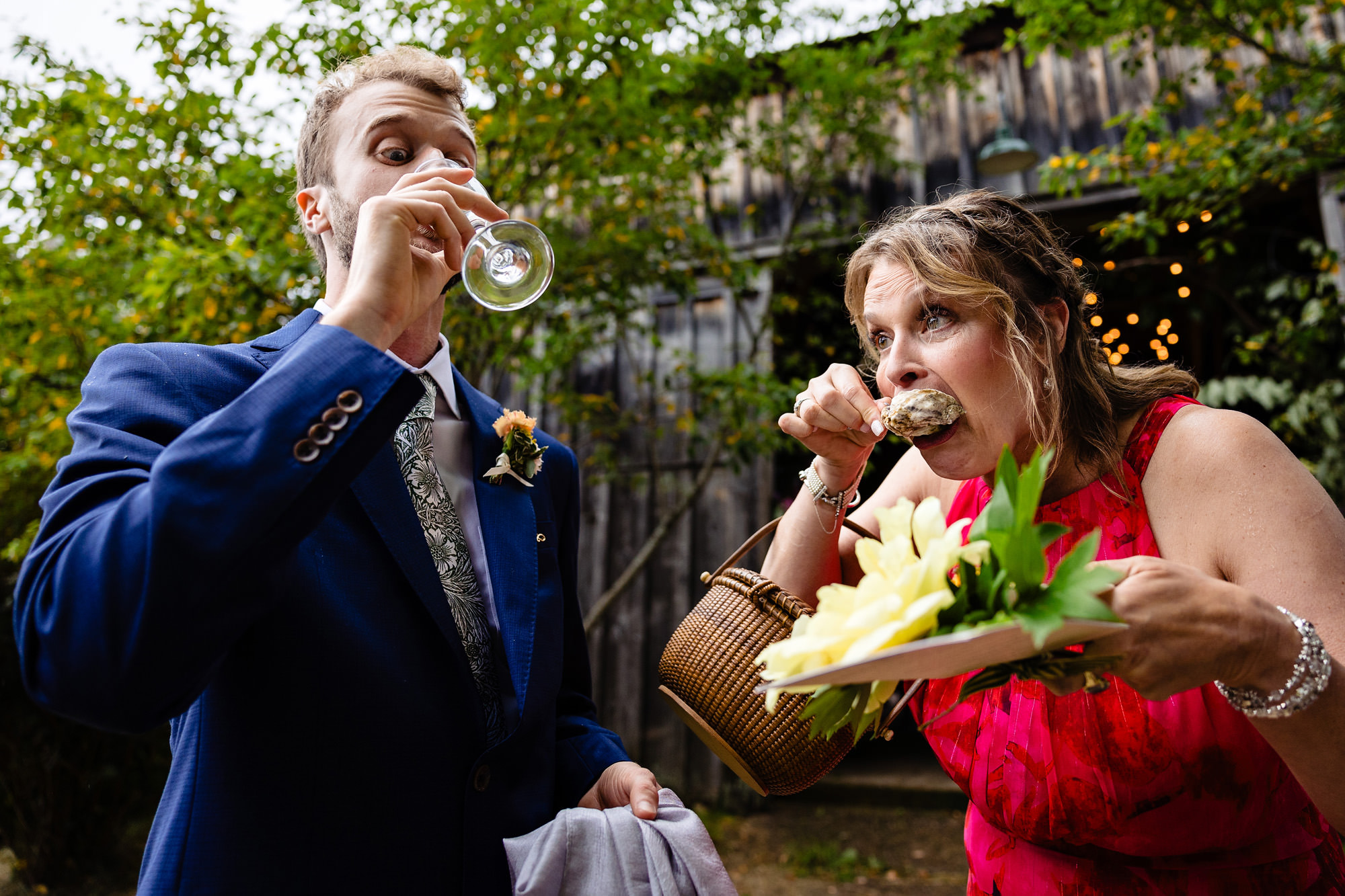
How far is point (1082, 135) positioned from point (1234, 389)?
2.19 meters

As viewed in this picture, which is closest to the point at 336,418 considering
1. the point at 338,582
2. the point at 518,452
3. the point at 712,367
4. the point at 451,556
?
the point at 338,582

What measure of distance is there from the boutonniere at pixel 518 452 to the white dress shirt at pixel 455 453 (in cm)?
7

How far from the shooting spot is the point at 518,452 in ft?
5.71

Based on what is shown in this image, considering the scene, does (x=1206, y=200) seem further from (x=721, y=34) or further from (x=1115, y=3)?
(x=721, y=34)

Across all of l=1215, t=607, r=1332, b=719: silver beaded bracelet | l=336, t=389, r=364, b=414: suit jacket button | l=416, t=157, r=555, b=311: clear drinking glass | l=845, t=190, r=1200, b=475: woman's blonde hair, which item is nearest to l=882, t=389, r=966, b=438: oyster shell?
l=845, t=190, r=1200, b=475: woman's blonde hair

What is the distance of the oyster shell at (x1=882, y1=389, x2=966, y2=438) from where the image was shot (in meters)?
1.62

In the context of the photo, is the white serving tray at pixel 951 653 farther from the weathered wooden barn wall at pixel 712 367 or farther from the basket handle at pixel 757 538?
the weathered wooden barn wall at pixel 712 367

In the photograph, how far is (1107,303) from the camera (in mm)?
7309

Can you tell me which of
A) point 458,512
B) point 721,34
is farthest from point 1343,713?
point 721,34

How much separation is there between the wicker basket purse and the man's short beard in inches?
39.0

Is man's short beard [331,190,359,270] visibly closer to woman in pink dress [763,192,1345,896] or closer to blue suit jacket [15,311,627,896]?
blue suit jacket [15,311,627,896]

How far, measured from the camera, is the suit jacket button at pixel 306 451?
1.01 metres

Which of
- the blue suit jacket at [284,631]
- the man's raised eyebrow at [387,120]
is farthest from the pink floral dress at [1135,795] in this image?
the man's raised eyebrow at [387,120]

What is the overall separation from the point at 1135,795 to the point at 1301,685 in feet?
1.30
